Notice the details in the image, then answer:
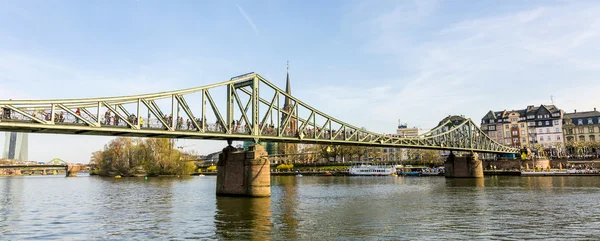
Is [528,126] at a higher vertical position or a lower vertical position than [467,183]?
higher

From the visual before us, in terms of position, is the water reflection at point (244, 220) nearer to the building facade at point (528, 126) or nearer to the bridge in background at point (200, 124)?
the bridge in background at point (200, 124)

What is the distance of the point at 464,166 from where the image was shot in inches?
4478

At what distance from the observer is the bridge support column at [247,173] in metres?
49.7

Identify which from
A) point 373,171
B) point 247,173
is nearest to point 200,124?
point 247,173

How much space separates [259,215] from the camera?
3575cm

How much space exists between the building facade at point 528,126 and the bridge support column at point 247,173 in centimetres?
13229

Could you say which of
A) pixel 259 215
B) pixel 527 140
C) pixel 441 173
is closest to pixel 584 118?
pixel 527 140

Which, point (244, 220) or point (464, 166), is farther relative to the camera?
point (464, 166)

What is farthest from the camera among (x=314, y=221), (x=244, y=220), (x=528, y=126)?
(x=528, y=126)

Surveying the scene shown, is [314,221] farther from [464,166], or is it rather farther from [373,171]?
[373,171]

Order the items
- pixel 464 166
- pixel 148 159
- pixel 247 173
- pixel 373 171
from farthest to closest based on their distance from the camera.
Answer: pixel 148 159
pixel 373 171
pixel 464 166
pixel 247 173

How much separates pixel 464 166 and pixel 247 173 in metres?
81.4

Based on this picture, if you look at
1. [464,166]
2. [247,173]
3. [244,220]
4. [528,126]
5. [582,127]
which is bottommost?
[244,220]

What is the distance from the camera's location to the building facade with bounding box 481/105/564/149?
15062 cm
